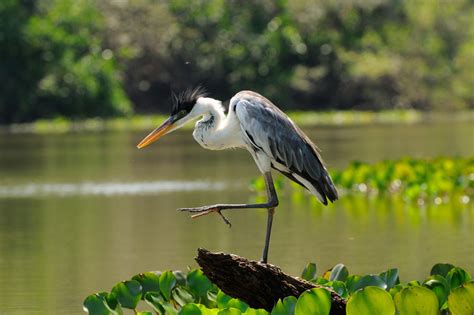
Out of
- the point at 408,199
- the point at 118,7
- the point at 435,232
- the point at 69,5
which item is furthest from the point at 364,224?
the point at 118,7

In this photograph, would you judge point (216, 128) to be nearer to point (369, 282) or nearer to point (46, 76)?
point (369, 282)

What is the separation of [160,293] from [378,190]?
33.3 feet

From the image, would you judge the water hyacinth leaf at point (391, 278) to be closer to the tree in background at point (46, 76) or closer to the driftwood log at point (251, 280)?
the driftwood log at point (251, 280)

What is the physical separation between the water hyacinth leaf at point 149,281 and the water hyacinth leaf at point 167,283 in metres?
0.07

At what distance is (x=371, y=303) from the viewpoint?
6809 millimetres

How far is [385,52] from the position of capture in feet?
168

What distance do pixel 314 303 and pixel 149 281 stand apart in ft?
4.97

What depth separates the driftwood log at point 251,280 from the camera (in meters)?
7.46

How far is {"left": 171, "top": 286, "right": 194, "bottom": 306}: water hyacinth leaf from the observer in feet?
26.3

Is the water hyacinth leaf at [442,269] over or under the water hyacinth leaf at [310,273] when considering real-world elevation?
over

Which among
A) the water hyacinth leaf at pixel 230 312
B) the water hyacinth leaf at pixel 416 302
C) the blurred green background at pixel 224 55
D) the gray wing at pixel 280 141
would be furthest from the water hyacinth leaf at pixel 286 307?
the blurred green background at pixel 224 55

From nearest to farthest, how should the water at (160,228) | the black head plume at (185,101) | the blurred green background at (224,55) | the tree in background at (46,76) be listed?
the black head plume at (185,101) < the water at (160,228) < the tree in background at (46,76) < the blurred green background at (224,55)

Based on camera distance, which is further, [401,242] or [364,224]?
[364,224]

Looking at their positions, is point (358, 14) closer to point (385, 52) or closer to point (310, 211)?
point (385, 52)
